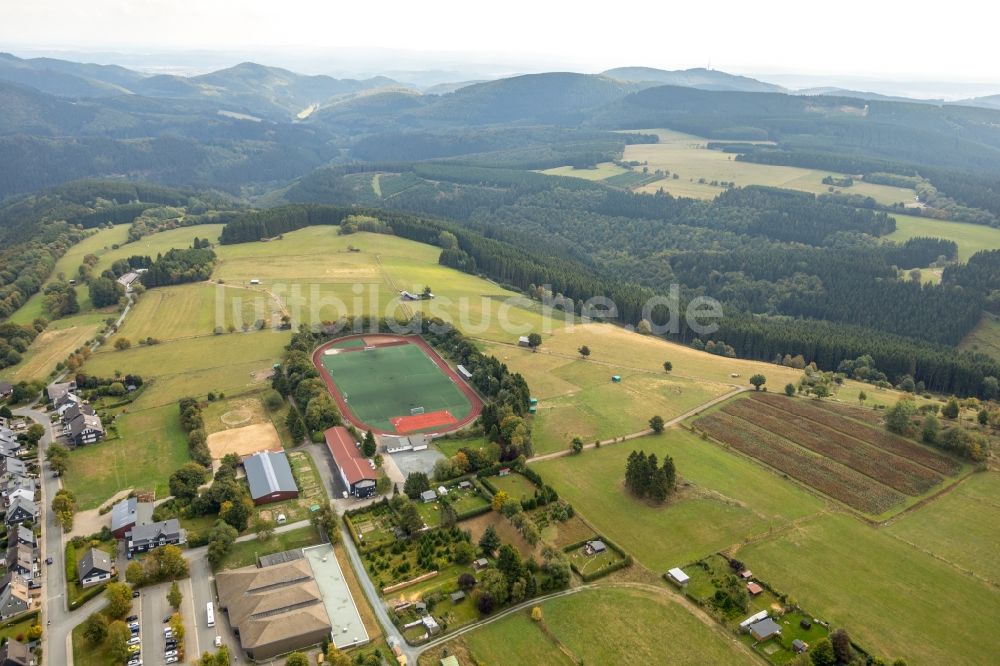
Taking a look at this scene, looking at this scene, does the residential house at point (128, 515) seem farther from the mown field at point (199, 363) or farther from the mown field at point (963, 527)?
the mown field at point (963, 527)

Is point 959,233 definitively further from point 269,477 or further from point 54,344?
point 54,344

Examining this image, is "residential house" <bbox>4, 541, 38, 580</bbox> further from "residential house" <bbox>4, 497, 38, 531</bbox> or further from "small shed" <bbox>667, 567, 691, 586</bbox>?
"small shed" <bbox>667, 567, 691, 586</bbox>

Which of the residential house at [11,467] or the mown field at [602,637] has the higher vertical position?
the residential house at [11,467]

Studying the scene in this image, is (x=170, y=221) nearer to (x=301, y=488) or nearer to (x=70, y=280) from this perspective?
(x=70, y=280)

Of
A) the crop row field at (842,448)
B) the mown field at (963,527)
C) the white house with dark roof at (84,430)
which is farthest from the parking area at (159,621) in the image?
the crop row field at (842,448)

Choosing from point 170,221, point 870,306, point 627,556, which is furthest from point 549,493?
point 170,221

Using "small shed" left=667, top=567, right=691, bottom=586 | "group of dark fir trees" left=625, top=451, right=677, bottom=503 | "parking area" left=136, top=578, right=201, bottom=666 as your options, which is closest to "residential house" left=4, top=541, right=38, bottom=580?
"parking area" left=136, top=578, right=201, bottom=666
